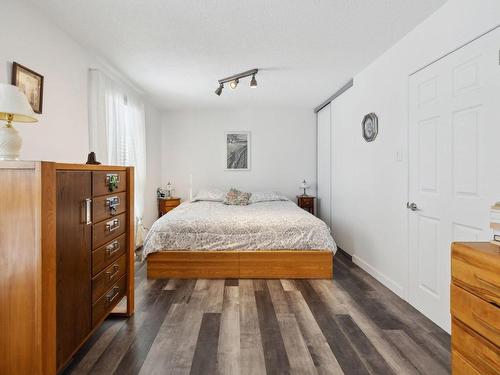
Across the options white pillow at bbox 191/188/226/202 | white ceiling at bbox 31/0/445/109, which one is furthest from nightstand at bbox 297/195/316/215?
white ceiling at bbox 31/0/445/109

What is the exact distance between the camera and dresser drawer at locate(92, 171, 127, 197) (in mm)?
1738

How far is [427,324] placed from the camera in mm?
2102

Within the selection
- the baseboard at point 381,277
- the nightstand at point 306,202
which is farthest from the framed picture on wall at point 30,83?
the nightstand at point 306,202

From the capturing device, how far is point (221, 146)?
533 centimetres

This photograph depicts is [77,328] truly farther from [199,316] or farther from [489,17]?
[489,17]

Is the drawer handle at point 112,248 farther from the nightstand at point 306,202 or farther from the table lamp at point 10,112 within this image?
the nightstand at point 306,202

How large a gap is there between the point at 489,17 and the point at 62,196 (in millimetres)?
2620

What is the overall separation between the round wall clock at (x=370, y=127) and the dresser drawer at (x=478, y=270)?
81.7 inches

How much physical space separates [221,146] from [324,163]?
1.92 m

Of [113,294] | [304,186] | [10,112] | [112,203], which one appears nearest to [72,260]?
[112,203]

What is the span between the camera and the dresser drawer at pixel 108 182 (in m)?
1.74

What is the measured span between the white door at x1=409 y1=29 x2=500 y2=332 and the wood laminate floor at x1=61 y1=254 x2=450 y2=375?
389 mm

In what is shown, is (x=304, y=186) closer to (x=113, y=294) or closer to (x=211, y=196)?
(x=211, y=196)

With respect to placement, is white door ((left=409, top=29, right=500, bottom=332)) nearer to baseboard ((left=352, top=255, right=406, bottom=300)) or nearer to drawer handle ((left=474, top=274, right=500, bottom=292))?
baseboard ((left=352, top=255, right=406, bottom=300))
